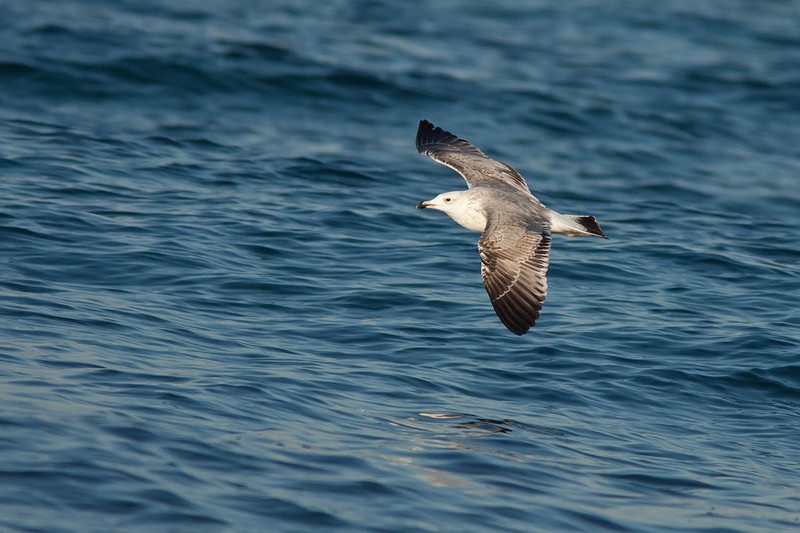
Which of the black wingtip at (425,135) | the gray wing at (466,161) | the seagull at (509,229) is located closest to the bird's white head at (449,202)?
the seagull at (509,229)

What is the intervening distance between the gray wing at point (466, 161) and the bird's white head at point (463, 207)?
3.03ft

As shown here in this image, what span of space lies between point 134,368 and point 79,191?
5.03m

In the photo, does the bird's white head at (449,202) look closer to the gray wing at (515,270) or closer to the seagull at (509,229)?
the seagull at (509,229)

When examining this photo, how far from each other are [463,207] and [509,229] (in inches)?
32.3

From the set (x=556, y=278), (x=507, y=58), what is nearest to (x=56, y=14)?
(x=507, y=58)

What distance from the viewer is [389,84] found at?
61.4 feet

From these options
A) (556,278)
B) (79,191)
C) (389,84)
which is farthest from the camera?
(389,84)

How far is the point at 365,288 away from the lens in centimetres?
1052

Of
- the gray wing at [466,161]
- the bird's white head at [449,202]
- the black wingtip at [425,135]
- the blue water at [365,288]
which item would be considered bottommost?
the blue water at [365,288]

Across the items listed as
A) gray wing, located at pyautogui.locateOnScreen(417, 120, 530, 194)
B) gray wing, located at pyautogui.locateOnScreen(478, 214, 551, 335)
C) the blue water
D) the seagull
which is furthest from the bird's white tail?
gray wing, located at pyautogui.locateOnScreen(417, 120, 530, 194)

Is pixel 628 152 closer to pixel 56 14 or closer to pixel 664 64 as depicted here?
pixel 664 64

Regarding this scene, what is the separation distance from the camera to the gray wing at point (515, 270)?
8445 mm

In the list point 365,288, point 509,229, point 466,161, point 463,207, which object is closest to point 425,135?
point 466,161

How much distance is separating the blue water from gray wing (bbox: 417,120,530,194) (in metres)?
1.05
